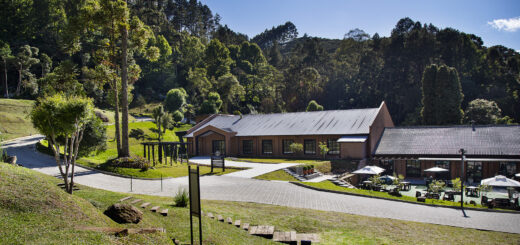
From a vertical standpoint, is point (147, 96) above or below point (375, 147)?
above

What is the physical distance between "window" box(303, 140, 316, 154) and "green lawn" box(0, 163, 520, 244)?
22513 millimetres

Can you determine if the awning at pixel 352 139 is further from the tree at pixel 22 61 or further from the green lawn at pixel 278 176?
the tree at pixel 22 61

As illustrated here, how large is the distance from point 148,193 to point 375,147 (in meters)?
25.1

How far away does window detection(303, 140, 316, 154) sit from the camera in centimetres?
3588

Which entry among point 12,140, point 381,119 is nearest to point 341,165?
point 381,119

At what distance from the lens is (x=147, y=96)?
7350 centimetres

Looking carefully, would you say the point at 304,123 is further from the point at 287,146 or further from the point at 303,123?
the point at 287,146

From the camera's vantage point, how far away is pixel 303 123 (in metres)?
38.9

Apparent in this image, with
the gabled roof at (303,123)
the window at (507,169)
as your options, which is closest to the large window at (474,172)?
the window at (507,169)

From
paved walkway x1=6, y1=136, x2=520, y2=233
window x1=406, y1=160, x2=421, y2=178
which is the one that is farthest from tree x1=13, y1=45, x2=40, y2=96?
window x1=406, y1=160, x2=421, y2=178

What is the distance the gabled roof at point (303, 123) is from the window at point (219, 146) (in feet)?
7.27

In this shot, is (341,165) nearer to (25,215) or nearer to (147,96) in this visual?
(25,215)

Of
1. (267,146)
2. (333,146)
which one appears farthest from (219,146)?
(333,146)

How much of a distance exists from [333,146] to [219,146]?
13629 millimetres
